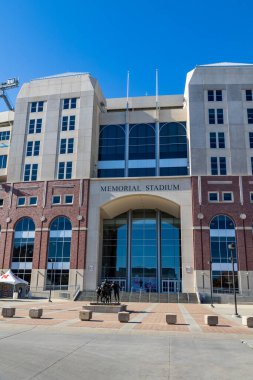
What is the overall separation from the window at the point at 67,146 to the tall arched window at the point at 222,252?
82.5 ft

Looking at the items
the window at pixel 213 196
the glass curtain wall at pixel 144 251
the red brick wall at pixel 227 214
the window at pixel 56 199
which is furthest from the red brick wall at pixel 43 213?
the window at pixel 213 196

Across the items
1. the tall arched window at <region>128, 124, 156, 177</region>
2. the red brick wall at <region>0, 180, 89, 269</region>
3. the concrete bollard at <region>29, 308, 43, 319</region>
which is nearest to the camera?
the concrete bollard at <region>29, 308, 43, 319</region>

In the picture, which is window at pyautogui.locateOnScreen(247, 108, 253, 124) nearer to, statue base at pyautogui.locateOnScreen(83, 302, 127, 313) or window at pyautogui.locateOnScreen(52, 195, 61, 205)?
window at pyautogui.locateOnScreen(52, 195, 61, 205)

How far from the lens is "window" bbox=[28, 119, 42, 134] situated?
61.2 metres

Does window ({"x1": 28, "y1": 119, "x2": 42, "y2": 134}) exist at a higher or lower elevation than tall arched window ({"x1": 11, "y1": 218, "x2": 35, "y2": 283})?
higher

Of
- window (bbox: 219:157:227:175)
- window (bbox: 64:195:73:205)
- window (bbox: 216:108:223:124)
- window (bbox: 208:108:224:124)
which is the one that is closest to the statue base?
window (bbox: 64:195:73:205)

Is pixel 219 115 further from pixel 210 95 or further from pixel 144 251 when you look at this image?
pixel 144 251

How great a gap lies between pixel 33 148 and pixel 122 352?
5235cm

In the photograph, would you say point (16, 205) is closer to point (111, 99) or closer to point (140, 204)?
point (140, 204)

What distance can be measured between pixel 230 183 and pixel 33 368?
46790mm

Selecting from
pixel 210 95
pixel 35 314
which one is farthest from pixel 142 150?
pixel 35 314

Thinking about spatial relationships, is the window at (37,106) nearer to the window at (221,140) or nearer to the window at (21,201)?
the window at (21,201)

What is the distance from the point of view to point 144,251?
55875 mm

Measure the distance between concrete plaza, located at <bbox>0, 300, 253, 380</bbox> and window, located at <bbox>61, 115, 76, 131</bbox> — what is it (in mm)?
45337
